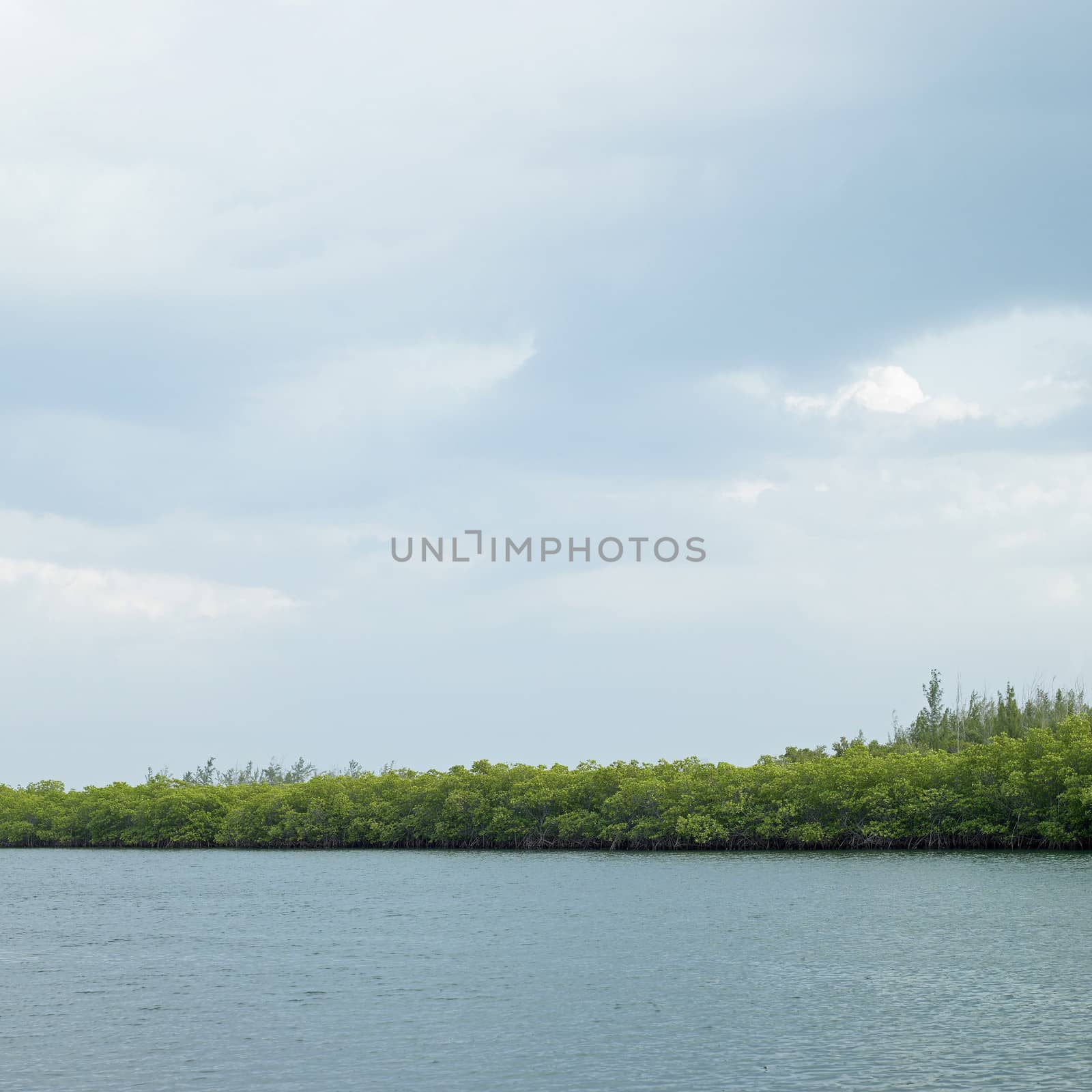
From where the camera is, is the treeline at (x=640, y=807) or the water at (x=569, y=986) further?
the treeline at (x=640, y=807)

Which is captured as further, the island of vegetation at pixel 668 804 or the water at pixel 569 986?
the island of vegetation at pixel 668 804

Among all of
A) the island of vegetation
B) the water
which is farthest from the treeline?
the water

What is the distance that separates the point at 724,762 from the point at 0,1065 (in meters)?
70.2

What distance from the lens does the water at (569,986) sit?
901 inches

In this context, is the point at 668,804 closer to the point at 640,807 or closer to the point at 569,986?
the point at 640,807

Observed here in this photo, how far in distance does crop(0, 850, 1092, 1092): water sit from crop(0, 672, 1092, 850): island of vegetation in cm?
1332

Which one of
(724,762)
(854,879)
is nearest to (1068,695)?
(724,762)

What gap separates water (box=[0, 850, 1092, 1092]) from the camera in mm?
22891

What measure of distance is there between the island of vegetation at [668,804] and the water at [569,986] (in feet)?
43.7

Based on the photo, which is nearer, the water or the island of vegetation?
the water

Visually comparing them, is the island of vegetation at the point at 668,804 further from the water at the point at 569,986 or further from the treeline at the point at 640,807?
the water at the point at 569,986

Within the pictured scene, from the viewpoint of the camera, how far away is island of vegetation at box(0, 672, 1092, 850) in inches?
2963

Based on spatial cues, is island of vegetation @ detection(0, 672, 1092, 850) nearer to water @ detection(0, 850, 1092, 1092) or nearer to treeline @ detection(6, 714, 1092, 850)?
treeline @ detection(6, 714, 1092, 850)

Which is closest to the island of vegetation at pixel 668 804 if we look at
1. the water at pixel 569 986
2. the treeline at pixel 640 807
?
the treeline at pixel 640 807
